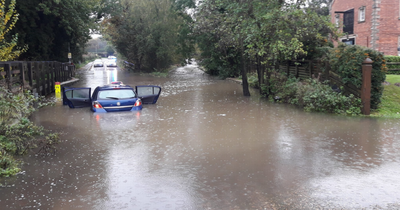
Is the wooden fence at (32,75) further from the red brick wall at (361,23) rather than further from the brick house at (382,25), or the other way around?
the red brick wall at (361,23)

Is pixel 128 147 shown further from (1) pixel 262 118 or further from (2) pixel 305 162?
(1) pixel 262 118

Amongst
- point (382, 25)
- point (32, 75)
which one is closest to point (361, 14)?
point (382, 25)

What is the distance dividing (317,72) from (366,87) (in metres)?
3.85

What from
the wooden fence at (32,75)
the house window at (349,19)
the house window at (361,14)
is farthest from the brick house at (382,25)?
the wooden fence at (32,75)

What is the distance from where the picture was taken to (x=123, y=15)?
164ft

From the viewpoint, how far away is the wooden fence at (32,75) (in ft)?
42.4

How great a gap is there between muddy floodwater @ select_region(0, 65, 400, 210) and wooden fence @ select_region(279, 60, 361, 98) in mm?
1880

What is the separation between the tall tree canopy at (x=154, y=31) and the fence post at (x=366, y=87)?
99.4ft

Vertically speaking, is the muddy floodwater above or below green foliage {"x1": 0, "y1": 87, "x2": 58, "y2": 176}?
below

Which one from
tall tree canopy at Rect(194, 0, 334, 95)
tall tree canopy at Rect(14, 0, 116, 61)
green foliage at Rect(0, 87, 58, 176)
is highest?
tall tree canopy at Rect(14, 0, 116, 61)

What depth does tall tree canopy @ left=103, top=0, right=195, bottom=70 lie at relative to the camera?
44344 mm

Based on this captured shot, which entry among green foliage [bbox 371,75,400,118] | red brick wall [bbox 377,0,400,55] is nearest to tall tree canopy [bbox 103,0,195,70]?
red brick wall [bbox 377,0,400,55]

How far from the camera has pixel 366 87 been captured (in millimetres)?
13219

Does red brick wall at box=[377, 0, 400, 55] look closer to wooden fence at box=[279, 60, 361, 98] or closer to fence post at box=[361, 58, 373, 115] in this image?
wooden fence at box=[279, 60, 361, 98]
